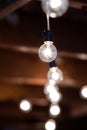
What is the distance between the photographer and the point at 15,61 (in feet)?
9.52

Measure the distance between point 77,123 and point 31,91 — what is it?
160 cm

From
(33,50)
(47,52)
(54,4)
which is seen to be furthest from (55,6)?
(33,50)

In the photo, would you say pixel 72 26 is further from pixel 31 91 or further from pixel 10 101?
pixel 10 101

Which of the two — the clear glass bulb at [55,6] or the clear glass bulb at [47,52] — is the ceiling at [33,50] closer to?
the clear glass bulb at [47,52]

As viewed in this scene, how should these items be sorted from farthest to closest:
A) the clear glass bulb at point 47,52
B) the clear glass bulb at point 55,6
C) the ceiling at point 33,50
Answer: the ceiling at point 33,50 < the clear glass bulb at point 47,52 < the clear glass bulb at point 55,6

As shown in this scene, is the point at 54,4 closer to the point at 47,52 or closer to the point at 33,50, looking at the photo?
the point at 47,52

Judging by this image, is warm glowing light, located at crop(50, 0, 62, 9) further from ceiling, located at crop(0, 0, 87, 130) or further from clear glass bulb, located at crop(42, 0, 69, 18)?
ceiling, located at crop(0, 0, 87, 130)

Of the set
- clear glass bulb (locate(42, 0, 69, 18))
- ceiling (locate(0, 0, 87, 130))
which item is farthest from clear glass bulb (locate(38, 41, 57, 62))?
ceiling (locate(0, 0, 87, 130))

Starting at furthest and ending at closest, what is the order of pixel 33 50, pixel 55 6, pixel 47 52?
1. pixel 33 50
2. pixel 47 52
3. pixel 55 6

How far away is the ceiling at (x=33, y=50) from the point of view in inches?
87.4

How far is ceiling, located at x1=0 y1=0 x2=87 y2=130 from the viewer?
222 cm

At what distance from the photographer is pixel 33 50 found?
2332mm

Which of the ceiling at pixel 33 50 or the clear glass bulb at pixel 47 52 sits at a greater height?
the ceiling at pixel 33 50

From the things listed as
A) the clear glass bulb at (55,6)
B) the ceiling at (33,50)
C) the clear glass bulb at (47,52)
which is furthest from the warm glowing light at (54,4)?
the ceiling at (33,50)
